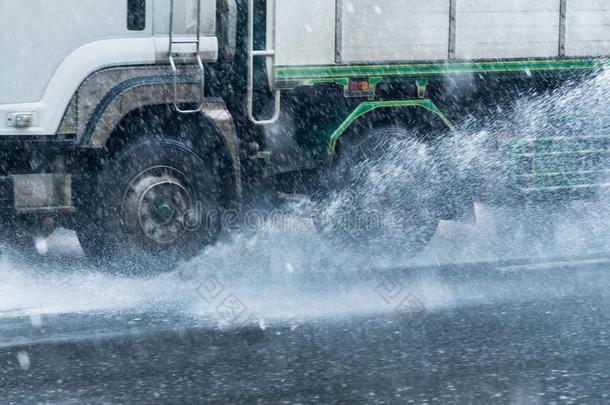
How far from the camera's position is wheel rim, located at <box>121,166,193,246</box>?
7973mm

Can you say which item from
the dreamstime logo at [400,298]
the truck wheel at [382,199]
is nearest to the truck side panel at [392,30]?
the truck wheel at [382,199]

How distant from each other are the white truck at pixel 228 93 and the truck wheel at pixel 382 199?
33 millimetres

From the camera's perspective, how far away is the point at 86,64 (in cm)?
772

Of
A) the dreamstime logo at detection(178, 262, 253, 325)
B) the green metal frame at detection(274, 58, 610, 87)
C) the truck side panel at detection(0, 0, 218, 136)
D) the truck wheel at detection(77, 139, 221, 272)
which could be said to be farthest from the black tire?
Result: the green metal frame at detection(274, 58, 610, 87)

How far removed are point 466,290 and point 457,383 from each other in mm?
2168

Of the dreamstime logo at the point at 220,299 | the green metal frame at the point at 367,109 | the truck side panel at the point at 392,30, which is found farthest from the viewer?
Result: the green metal frame at the point at 367,109

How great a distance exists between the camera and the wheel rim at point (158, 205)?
797 centimetres

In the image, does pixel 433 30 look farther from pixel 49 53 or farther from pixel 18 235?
pixel 18 235

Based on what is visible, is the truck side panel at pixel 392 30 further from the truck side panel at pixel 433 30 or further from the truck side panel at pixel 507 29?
the truck side panel at pixel 507 29

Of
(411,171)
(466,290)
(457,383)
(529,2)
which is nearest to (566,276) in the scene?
(466,290)

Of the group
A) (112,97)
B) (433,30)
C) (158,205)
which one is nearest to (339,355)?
(158,205)

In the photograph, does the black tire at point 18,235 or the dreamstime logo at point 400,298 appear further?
the black tire at point 18,235

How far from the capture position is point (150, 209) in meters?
8.04

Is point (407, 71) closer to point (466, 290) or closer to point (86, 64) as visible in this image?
point (466, 290)
